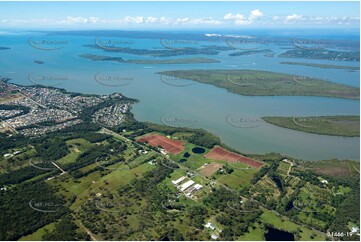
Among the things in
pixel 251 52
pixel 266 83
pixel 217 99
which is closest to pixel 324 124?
pixel 217 99

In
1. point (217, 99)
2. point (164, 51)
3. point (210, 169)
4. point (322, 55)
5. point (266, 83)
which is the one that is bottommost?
point (210, 169)

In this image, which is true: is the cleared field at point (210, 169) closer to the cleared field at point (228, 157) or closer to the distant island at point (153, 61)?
the cleared field at point (228, 157)

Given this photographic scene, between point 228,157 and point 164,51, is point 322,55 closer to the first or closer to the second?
point 164,51

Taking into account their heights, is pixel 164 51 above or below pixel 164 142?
above

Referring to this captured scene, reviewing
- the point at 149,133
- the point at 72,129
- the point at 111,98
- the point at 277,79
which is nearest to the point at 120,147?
the point at 149,133

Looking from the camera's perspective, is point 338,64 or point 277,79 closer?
point 277,79

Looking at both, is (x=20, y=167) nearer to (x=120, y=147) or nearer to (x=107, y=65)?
(x=120, y=147)

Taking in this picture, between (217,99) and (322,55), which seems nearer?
(217,99)
